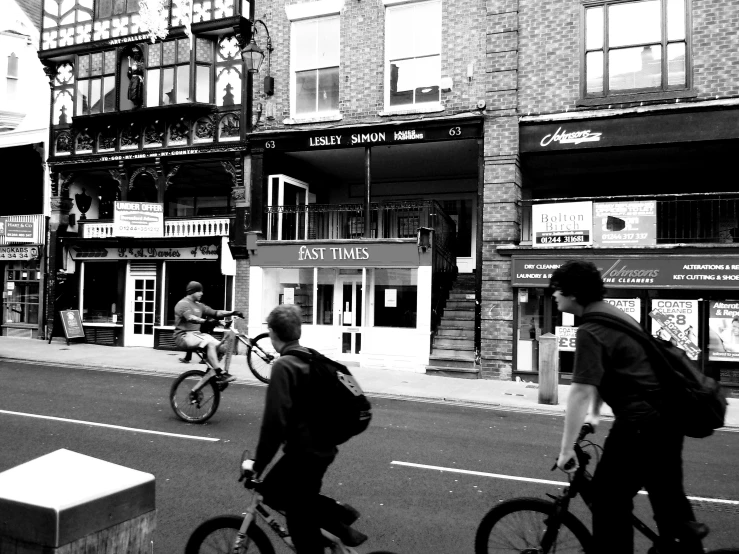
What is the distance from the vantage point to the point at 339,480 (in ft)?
19.7

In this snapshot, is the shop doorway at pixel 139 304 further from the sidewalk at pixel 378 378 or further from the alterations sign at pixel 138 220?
the alterations sign at pixel 138 220

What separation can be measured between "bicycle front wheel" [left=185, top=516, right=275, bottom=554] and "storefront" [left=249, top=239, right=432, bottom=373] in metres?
12.1

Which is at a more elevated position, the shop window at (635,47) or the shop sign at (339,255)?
A: the shop window at (635,47)

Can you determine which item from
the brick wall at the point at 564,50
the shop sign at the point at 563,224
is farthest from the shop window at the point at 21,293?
the brick wall at the point at 564,50

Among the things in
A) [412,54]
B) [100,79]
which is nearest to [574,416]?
[412,54]

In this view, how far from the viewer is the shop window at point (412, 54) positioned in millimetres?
15734

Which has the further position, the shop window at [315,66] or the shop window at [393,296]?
the shop window at [315,66]

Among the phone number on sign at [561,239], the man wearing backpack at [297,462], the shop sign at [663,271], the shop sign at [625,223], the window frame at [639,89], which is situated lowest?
the man wearing backpack at [297,462]

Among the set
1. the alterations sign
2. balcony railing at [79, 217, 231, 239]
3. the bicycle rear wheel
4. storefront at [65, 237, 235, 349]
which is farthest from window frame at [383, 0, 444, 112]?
the bicycle rear wheel

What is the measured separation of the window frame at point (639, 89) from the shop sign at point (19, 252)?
1738 cm

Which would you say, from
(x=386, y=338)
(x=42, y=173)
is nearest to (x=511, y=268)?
(x=386, y=338)

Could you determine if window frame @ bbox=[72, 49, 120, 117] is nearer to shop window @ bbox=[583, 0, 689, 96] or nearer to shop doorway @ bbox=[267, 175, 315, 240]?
shop doorway @ bbox=[267, 175, 315, 240]

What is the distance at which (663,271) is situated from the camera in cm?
1302

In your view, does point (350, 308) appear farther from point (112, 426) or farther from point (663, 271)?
point (112, 426)
